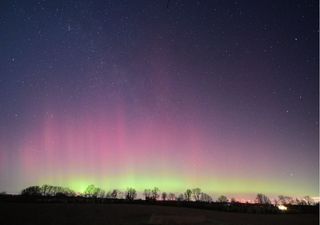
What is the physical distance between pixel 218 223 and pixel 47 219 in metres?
15.9

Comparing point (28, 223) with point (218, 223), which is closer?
point (28, 223)

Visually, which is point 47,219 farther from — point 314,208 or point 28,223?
point 314,208

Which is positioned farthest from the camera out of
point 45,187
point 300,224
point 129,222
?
point 45,187

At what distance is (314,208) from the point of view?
46.5m

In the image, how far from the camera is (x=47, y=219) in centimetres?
2516

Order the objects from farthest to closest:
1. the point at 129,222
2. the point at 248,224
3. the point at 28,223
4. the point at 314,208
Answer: the point at 314,208 → the point at 248,224 → the point at 129,222 → the point at 28,223

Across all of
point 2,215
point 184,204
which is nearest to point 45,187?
point 184,204

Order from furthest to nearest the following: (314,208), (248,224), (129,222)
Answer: (314,208) → (248,224) → (129,222)

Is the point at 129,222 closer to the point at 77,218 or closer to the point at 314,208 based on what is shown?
the point at 77,218

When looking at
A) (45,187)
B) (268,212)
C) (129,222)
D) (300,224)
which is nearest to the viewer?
(129,222)

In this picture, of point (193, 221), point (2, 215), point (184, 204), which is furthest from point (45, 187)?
point (193, 221)

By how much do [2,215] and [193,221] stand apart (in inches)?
712

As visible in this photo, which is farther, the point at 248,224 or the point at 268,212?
the point at 268,212

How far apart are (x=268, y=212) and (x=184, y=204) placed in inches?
562
